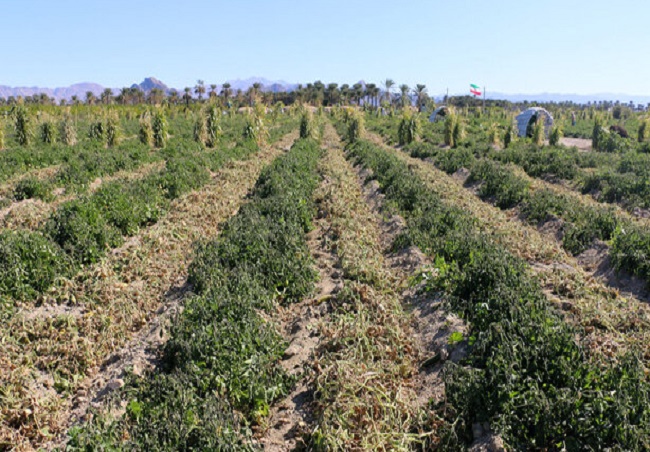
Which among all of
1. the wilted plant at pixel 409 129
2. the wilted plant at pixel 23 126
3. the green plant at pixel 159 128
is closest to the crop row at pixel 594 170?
the wilted plant at pixel 409 129

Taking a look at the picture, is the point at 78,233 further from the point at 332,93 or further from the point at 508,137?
the point at 332,93

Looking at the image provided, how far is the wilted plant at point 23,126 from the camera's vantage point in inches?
880

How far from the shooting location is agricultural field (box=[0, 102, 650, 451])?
376 centimetres

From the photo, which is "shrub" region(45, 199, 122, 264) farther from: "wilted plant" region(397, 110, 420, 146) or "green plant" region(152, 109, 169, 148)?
"wilted plant" region(397, 110, 420, 146)

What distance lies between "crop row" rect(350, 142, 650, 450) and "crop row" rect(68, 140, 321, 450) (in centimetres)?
186

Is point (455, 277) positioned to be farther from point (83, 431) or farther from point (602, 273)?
point (83, 431)

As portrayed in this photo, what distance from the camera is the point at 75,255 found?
24.7ft

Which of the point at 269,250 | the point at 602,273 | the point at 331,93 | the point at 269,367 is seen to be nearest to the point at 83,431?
the point at 269,367

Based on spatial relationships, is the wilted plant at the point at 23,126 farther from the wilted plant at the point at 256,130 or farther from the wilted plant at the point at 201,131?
the wilted plant at the point at 256,130

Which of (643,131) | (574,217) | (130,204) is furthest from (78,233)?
(643,131)

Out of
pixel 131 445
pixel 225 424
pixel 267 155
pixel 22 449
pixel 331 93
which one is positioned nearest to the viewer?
pixel 131 445

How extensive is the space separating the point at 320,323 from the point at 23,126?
2355cm

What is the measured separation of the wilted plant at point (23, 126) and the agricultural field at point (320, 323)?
508 inches

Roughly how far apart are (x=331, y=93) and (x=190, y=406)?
109 metres
